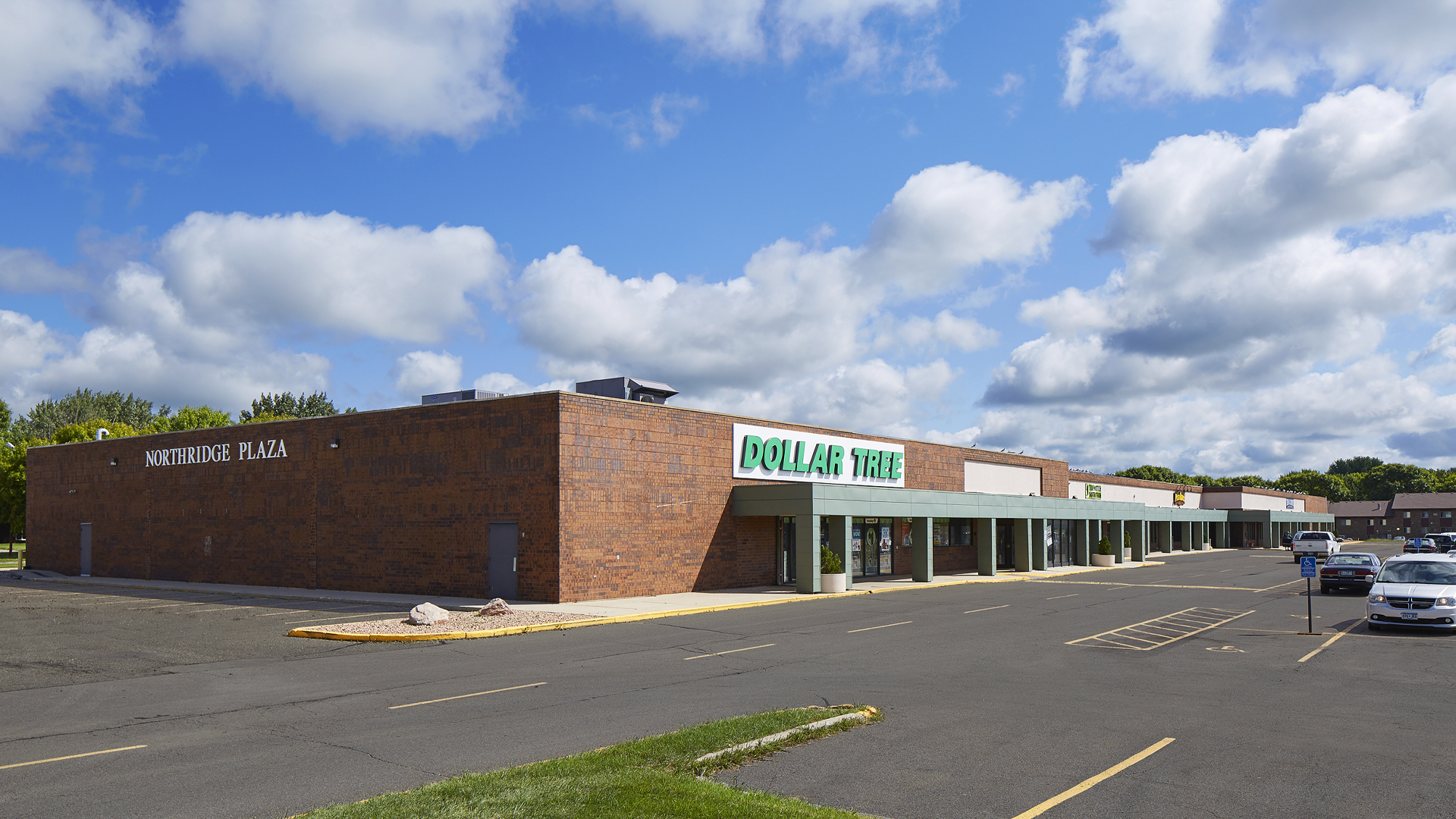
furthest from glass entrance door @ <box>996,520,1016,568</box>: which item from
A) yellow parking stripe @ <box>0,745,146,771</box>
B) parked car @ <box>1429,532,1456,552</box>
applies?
yellow parking stripe @ <box>0,745,146,771</box>

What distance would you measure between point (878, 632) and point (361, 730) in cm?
1238

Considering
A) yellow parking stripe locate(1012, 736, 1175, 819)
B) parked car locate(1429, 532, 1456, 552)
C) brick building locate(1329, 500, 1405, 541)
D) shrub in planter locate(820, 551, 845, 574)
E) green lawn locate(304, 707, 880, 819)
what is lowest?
brick building locate(1329, 500, 1405, 541)

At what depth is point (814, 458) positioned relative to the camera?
37500mm

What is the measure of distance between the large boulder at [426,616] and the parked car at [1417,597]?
21.2 metres

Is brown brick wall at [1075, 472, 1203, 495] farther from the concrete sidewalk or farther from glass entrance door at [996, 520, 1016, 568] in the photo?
the concrete sidewalk

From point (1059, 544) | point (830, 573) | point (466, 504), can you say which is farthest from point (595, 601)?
point (1059, 544)

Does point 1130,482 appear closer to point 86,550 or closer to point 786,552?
point 786,552

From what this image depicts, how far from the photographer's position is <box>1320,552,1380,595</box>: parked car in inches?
1183

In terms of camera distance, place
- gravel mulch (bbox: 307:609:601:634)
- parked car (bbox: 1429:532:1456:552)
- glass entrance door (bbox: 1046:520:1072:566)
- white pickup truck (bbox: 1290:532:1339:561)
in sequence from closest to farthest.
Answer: gravel mulch (bbox: 307:609:601:634)
glass entrance door (bbox: 1046:520:1072:566)
parked car (bbox: 1429:532:1456:552)
white pickup truck (bbox: 1290:532:1339:561)

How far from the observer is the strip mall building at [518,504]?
2814cm

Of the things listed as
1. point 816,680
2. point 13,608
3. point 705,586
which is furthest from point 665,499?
point 13,608

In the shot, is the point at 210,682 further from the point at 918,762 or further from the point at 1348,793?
the point at 1348,793

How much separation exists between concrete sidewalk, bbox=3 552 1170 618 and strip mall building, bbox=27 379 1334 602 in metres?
0.67

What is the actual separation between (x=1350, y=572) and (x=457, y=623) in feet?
93.3
